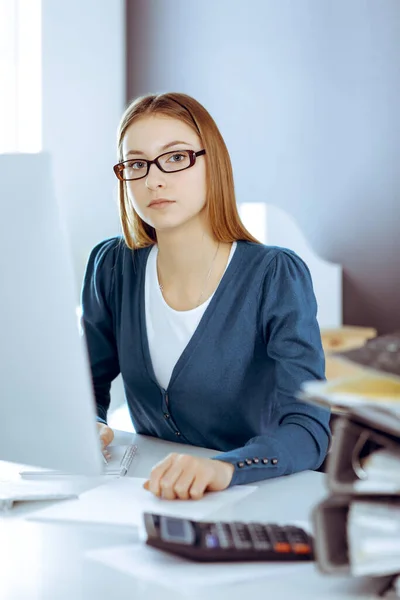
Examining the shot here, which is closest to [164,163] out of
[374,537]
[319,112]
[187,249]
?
[187,249]

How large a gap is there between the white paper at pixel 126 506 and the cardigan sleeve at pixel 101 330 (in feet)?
1.95

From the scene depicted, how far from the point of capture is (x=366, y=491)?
706 millimetres

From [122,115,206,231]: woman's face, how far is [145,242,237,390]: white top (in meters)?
0.16

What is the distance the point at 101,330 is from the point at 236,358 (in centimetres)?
33

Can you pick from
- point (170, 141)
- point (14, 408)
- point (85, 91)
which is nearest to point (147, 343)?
point (170, 141)

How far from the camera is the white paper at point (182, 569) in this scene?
778 mm

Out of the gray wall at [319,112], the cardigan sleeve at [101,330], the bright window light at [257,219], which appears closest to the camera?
the cardigan sleeve at [101,330]

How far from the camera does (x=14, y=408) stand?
94cm

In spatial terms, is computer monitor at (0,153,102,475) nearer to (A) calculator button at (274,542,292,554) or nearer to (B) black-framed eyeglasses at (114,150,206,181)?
(A) calculator button at (274,542,292,554)

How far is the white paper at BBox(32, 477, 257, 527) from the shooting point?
984 mm

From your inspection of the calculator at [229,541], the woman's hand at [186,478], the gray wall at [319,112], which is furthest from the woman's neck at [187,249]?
the gray wall at [319,112]

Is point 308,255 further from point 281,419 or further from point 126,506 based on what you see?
point 126,506

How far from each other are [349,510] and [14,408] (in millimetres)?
412

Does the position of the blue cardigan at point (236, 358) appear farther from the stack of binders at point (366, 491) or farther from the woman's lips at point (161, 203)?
the stack of binders at point (366, 491)
